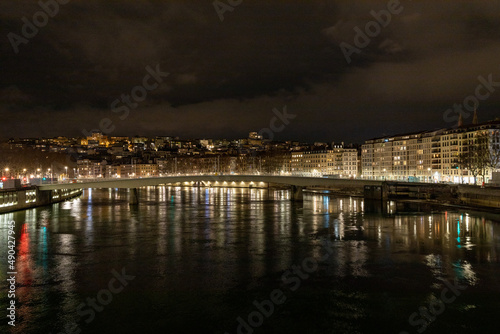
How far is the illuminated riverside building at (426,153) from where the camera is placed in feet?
278

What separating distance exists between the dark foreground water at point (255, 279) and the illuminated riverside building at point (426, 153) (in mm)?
51643

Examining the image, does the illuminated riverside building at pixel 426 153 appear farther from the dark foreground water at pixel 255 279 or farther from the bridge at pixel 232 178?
the dark foreground water at pixel 255 279

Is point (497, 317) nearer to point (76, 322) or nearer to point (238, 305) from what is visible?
point (238, 305)

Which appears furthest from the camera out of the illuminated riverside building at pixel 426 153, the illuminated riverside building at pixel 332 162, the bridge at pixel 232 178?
the illuminated riverside building at pixel 332 162

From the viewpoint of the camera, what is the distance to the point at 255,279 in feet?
60.4

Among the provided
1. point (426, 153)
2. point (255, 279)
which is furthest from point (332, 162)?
point (255, 279)

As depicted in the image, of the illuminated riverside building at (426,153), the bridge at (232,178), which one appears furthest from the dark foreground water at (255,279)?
the illuminated riverside building at (426,153)

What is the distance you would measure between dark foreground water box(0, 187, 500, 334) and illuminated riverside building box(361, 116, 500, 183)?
51.6 m

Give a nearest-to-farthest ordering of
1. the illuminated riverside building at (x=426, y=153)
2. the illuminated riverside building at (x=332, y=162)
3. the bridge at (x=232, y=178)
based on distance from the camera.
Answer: the bridge at (x=232, y=178) < the illuminated riverside building at (x=426, y=153) < the illuminated riverside building at (x=332, y=162)

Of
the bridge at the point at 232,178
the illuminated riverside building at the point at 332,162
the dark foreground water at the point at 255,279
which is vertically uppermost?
the illuminated riverside building at the point at 332,162

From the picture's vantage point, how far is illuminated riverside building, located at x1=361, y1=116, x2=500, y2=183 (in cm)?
8488

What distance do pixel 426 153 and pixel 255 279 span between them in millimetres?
92070

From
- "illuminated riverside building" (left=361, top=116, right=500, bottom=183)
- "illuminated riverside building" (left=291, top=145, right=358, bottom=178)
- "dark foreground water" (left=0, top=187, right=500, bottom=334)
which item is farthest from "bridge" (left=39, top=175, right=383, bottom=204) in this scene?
"illuminated riverside building" (left=291, top=145, right=358, bottom=178)

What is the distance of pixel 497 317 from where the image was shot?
1395cm
